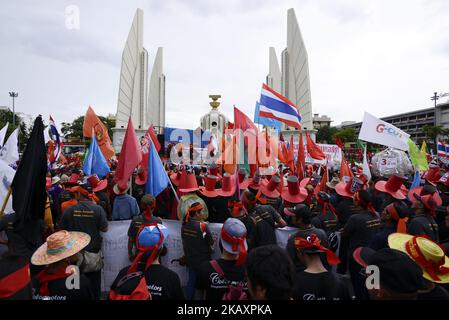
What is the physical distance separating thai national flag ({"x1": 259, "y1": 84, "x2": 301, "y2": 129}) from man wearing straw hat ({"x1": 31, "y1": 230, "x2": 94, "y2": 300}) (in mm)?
6584

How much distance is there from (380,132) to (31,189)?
23.7 ft

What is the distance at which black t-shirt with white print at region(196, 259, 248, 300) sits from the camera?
9.02 ft

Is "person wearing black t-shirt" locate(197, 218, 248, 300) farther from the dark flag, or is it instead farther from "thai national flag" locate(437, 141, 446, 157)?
"thai national flag" locate(437, 141, 446, 157)

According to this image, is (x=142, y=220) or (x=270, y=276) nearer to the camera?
(x=270, y=276)

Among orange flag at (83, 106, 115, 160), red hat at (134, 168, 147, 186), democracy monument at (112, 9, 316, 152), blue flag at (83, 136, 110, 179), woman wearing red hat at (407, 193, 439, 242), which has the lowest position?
woman wearing red hat at (407, 193, 439, 242)

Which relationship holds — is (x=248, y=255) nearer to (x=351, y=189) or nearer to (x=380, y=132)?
(x=351, y=189)

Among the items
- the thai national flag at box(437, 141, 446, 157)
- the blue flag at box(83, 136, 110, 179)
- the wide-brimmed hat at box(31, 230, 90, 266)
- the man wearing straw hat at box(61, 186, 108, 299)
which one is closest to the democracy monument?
the thai national flag at box(437, 141, 446, 157)

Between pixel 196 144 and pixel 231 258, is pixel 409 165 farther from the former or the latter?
pixel 231 258

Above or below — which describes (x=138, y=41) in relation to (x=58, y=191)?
above

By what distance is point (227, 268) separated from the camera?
2.78 metres

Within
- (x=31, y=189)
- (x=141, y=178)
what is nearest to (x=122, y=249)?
(x=31, y=189)
